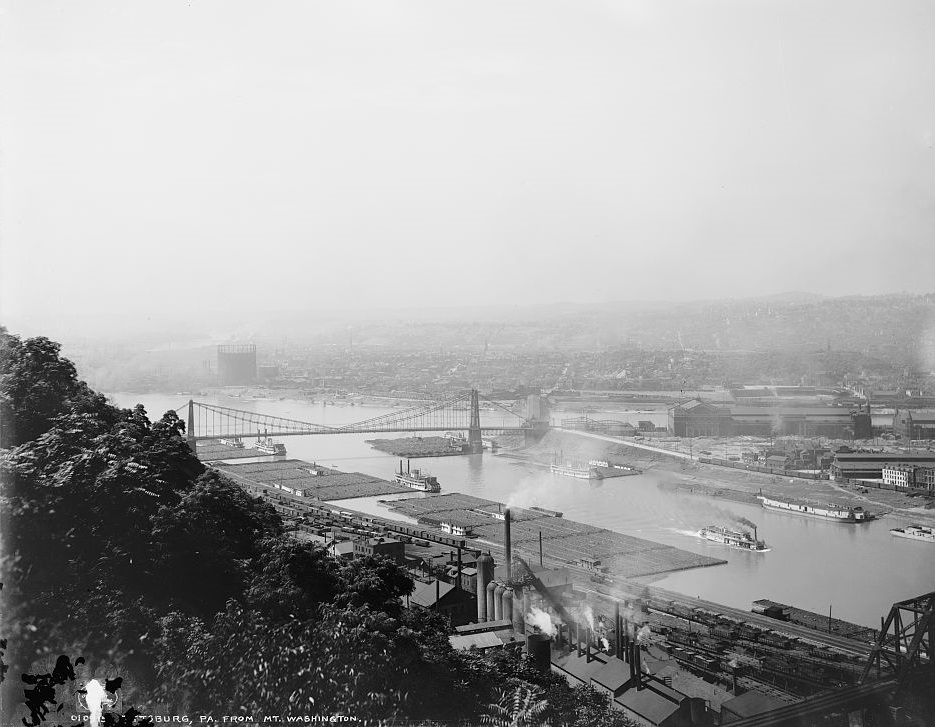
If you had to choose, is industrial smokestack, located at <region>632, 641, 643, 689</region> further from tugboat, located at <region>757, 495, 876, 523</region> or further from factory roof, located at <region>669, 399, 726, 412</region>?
factory roof, located at <region>669, 399, 726, 412</region>

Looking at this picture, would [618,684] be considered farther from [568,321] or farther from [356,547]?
[568,321]

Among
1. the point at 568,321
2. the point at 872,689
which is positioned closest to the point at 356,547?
the point at 872,689

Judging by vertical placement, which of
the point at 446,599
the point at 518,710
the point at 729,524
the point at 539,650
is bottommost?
the point at 729,524

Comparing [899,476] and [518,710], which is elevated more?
[518,710]

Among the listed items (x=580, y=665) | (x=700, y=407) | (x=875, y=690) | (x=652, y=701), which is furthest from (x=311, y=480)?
(x=875, y=690)

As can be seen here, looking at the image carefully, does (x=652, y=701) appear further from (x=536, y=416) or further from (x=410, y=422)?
(x=410, y=422)
